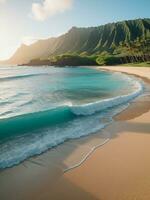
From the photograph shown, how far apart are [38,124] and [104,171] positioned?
704cm

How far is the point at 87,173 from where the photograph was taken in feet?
27.5

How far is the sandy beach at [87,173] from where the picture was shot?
7.11 meters

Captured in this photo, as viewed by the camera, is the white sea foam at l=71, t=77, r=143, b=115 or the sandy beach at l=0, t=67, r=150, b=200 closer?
the sandy beach at l=0, t=67, r=150, b=200

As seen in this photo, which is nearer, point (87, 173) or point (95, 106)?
point (87, 173)

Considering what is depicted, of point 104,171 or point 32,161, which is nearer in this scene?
point 104,171

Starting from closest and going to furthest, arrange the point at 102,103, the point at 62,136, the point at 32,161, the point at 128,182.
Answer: the point at 128,182, the point at 32,161, the point at 62,136, the point at 102,103

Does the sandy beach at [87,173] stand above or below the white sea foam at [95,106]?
below

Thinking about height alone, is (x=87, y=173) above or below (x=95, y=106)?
below

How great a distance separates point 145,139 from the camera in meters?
11.5

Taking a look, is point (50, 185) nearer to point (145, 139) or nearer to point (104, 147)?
point (104, 147)

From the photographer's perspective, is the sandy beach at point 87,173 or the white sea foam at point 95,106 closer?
the sandy beach at point 87,173

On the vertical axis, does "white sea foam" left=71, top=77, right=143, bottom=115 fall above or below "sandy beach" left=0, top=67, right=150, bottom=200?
above

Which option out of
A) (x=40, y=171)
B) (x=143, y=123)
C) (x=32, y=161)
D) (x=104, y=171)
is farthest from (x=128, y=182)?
(x=143, y=123)

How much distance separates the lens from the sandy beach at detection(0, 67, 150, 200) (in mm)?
7105
